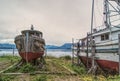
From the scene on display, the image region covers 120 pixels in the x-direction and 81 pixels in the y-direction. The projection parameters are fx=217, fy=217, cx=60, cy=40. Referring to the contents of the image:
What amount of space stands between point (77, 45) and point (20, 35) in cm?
776

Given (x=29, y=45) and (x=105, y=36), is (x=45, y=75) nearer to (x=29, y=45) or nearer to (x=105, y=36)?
(x=29, y=45)

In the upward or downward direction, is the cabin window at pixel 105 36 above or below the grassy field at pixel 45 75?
above

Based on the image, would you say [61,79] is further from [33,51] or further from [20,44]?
[20,44]

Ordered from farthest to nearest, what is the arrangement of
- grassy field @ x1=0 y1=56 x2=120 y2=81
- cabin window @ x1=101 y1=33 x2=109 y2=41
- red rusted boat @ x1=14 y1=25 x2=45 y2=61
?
1. red rusted boat @ x1=14 y1=25 x2=45 y2=61
2. cabin window @ x1=101 y1=33 x2=109 y2=41
3. grassy field @ x1=0 y1=56 x2=120 y2=81

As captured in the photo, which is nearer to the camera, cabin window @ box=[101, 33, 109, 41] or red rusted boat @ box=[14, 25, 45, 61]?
cabin window @ box=[101, 33, 109, 41]

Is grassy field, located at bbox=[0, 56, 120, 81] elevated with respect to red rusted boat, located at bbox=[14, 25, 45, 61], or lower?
lower

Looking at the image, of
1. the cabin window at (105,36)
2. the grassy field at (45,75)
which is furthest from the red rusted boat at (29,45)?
the cabin window at (105,36)

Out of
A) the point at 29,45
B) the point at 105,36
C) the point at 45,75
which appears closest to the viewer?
the point at 45,75

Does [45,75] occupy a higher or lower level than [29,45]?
lower

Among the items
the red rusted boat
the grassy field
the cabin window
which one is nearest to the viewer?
the grassy field

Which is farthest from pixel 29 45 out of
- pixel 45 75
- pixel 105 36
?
pixel 105 36

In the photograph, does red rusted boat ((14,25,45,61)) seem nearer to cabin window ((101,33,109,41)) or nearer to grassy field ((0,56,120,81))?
grassy field ((0,56,120,81))

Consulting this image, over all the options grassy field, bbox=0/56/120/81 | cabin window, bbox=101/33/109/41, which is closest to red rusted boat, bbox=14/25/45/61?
grassy field, bbox=0/56/120/81

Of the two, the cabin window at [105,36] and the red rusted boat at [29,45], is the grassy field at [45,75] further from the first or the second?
the cabin window at [105,36]
